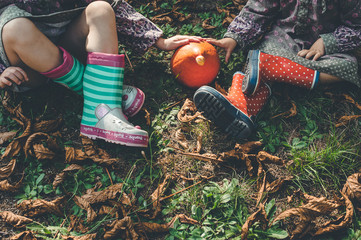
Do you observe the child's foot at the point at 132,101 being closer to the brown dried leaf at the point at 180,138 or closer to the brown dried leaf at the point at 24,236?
the brown dried leaf at the point at 180,138

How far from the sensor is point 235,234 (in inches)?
70.5

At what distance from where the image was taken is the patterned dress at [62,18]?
2014 mm

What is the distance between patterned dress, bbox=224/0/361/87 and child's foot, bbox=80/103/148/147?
122 cm

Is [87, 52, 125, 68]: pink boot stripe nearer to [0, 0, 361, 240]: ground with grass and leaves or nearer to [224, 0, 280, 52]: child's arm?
[0, 0, 361, 240]: ground with grass and leaves

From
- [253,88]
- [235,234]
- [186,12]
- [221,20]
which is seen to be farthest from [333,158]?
[186,12]

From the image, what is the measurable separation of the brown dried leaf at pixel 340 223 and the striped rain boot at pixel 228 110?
2.46 feet

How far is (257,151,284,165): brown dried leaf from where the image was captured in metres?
2.03

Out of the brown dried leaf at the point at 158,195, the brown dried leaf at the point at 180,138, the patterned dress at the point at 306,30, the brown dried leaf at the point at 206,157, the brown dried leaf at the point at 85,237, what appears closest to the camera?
the brown dried leaf at the point at 85,237

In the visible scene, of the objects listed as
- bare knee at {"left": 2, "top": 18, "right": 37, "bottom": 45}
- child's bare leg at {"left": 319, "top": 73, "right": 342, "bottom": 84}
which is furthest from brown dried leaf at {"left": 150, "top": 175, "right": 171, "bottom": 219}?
child's bare leg at {"left": 319, "top": 73, "right": 342, "bottom": 84}

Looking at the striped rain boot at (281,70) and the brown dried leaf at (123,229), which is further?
the striped rain boot at (281,70)

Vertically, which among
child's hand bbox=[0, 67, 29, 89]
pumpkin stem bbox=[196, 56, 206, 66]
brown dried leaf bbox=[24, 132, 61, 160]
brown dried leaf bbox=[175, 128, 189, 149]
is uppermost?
pumpkin stem bbox=[196, 56, 206, 66]

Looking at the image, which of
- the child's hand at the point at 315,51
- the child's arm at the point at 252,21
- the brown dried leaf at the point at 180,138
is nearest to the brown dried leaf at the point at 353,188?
the child's hand at the point at 315,51

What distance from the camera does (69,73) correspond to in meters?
2.05

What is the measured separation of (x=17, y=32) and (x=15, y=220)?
3.95 ft
